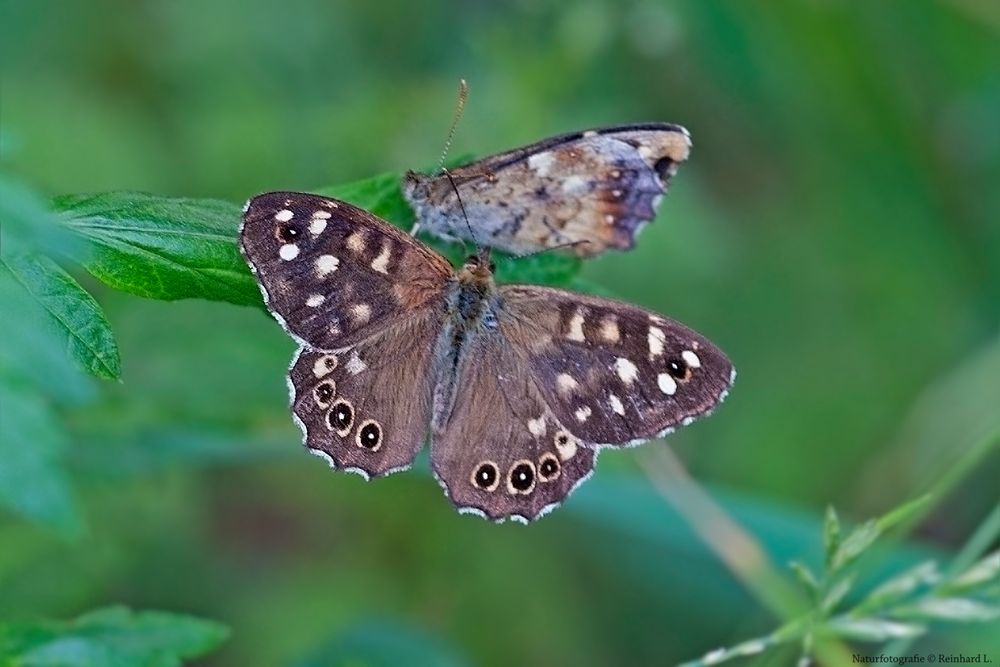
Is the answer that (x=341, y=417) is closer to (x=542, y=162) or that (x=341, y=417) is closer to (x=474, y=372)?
(x=474, y=372)

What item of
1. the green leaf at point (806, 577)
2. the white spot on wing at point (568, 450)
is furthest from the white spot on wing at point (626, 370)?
the green leaf at point (806, 577)

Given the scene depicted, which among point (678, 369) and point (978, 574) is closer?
point (978, 574)

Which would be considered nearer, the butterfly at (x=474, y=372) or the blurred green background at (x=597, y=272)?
the butterfly at (x=474, y=372)

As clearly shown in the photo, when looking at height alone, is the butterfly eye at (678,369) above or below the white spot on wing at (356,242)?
below

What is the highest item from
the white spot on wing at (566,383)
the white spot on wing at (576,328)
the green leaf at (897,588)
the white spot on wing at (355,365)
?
the white spot on wing at (355,365)

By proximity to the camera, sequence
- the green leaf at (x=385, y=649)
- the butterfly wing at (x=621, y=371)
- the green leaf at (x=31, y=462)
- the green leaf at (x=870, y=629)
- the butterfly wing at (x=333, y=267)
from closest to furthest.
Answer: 1. the green leaf at (x=31, y=462)
2. the butterfly wing at (x=333, y=267)
3. the green leaf at (x=870, y=629)
4. the butterfly wing at (x=621, y=371)
5. the green leaf at (x=385, y=649)

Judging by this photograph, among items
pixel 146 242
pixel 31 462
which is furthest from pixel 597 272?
pixel 31 462

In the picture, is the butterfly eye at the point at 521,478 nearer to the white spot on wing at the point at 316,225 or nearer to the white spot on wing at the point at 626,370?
the white spot on wing at the point at 626,370
